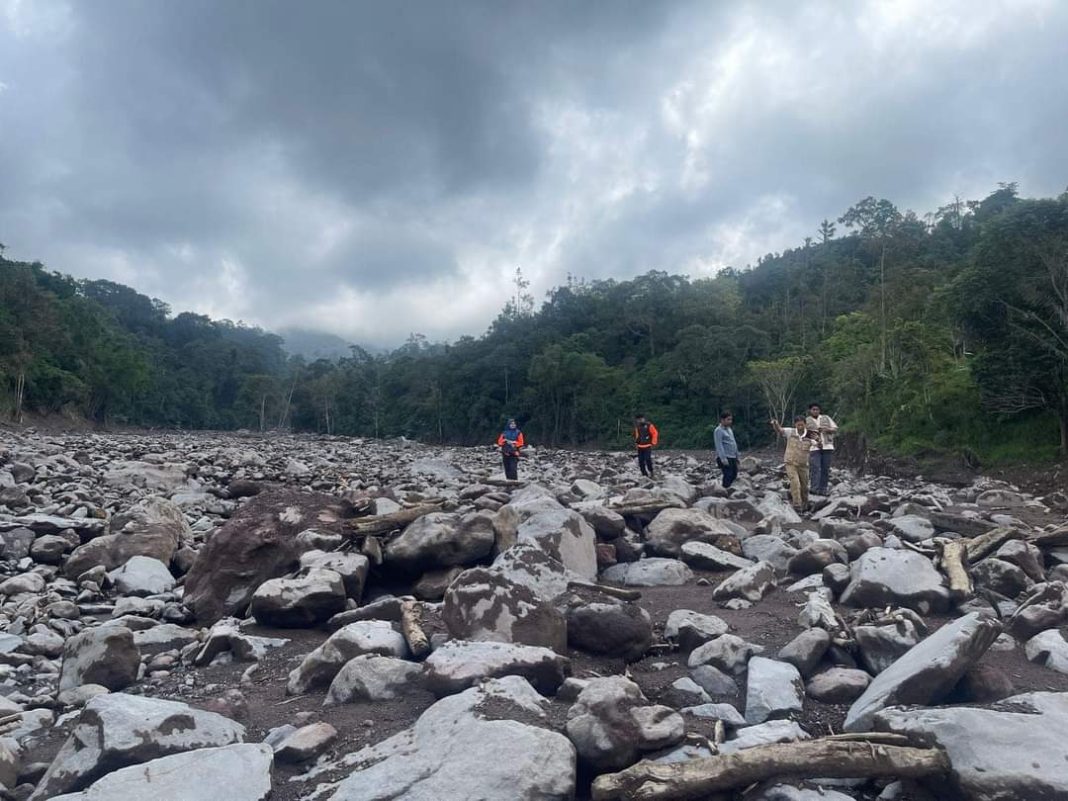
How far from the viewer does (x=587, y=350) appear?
6212cm

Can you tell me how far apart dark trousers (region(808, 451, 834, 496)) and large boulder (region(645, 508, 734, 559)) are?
4778 mm


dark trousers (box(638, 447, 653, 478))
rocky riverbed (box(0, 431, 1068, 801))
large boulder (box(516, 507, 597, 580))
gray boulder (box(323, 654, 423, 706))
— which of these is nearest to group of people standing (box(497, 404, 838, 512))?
rocky riverbed (box(0, 431, 1068, 801))

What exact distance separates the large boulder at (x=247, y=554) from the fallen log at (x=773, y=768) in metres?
4.20

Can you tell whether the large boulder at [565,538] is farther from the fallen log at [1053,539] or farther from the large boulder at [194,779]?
the fallen log at [1053,539]

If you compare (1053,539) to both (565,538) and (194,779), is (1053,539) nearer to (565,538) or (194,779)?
(565,538)

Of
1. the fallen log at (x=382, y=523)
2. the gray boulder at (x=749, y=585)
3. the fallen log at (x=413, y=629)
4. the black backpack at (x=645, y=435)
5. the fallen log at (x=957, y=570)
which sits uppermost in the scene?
the black backpack at (x=645, y=435)

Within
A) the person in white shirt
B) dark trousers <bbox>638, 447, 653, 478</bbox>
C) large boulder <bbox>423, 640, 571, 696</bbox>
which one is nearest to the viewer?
large boulder <bbox>423, 640, 571, 696</bbox>

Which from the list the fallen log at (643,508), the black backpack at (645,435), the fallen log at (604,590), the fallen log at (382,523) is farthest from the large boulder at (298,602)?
the black backpack at (645,435)

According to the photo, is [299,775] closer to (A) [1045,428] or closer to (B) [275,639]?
(B) [275,639]

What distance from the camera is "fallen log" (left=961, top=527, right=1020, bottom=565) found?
5980 mm

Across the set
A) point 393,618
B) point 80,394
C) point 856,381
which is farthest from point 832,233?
point 393,618

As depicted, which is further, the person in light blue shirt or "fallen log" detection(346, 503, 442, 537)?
the person in light blue shirt

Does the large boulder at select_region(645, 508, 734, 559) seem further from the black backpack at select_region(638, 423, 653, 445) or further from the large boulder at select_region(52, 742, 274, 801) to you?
the black backpack at select_region(638, 423, 653, 445)

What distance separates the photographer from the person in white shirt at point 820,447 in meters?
10.8
